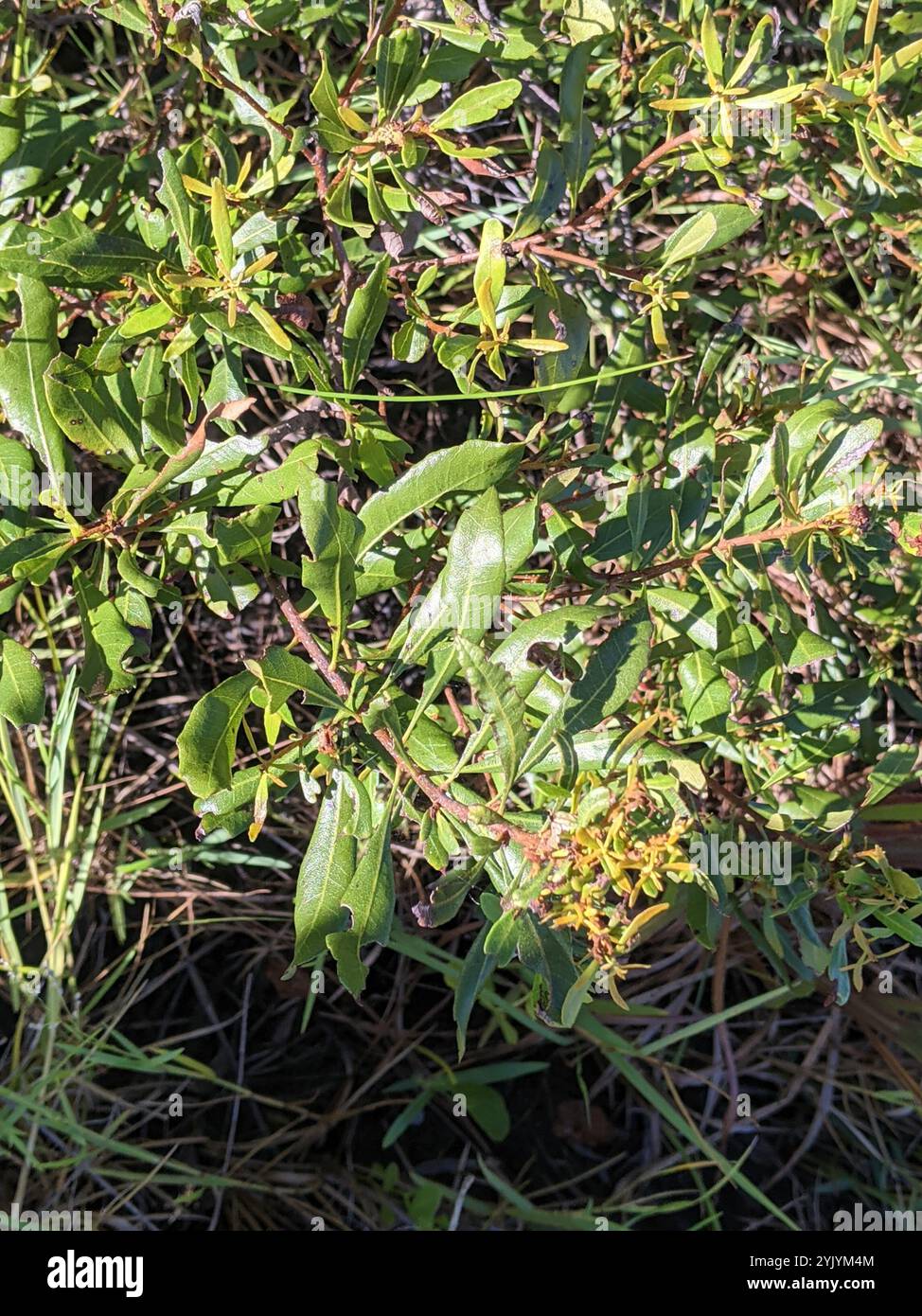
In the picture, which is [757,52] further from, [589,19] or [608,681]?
[608,681]

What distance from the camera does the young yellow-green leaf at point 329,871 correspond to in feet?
4.38

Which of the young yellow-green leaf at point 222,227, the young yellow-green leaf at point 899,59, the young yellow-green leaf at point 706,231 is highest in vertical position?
the young yellow-green leaf at point 899,59

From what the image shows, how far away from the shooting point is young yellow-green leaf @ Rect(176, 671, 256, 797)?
122 centimetres

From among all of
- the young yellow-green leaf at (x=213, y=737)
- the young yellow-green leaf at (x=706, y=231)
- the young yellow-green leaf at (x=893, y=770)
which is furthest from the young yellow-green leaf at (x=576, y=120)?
the young yellow-green leaf at (x=893, y=770)

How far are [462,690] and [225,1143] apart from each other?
1.12 meters

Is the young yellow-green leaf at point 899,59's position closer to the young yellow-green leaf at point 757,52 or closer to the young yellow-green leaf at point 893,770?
the young yellow-green leaf at point 757,52

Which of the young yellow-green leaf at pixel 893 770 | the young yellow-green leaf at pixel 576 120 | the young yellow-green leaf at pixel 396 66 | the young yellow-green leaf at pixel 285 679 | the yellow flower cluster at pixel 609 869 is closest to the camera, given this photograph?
the yellow flower cluster at pixel 609 869

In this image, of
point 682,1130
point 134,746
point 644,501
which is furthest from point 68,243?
point 682,1130

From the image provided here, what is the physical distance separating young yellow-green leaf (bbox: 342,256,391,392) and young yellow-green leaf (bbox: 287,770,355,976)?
0.53 metres

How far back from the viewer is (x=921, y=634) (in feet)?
7.27

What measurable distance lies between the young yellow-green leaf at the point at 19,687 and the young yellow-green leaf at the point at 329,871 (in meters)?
0.36

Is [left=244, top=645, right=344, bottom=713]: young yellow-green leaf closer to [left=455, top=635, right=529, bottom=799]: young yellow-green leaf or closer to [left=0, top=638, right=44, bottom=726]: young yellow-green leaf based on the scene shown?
[left=455, top=635, right=529, bottom=799]: young yellow-green leaf

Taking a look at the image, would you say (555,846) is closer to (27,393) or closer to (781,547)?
(781,547)

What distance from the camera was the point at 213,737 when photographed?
124 cm
